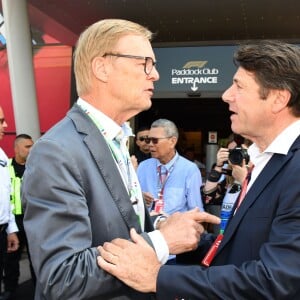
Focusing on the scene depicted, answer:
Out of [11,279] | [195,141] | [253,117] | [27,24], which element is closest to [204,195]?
[11,279]

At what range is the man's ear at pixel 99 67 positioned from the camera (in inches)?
65.8

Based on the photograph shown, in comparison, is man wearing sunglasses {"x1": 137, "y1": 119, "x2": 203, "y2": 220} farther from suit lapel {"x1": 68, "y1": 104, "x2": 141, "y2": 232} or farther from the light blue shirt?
suit lapel {"x1": 68, "y1": 104, "x2": 141, "y2": 232}

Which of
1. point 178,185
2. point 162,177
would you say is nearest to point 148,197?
point 178,185

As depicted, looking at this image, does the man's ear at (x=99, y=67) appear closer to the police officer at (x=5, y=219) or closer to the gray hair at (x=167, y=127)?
the gray hair at (x=167, y=127)

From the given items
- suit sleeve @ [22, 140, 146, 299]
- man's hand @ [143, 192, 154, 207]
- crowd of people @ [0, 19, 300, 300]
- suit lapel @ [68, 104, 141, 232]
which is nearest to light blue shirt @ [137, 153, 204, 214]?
man's hand @ [143, 192, 154, 207]

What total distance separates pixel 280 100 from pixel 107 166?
72 cm

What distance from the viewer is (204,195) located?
4.67 metres

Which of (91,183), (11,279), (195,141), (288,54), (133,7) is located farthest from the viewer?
(195,141)

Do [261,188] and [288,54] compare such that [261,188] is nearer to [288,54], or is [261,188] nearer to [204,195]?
[288,54]

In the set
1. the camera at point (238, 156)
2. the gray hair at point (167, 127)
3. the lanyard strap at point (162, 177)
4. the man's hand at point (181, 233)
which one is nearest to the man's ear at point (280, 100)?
the man's hand at point (181, 233)

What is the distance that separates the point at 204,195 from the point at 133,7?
4355mm

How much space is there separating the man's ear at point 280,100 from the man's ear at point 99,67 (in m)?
0.69

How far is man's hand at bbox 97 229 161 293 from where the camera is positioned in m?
1.37

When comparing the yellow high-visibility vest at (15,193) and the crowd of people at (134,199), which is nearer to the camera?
the crowd of people at (134,199)
